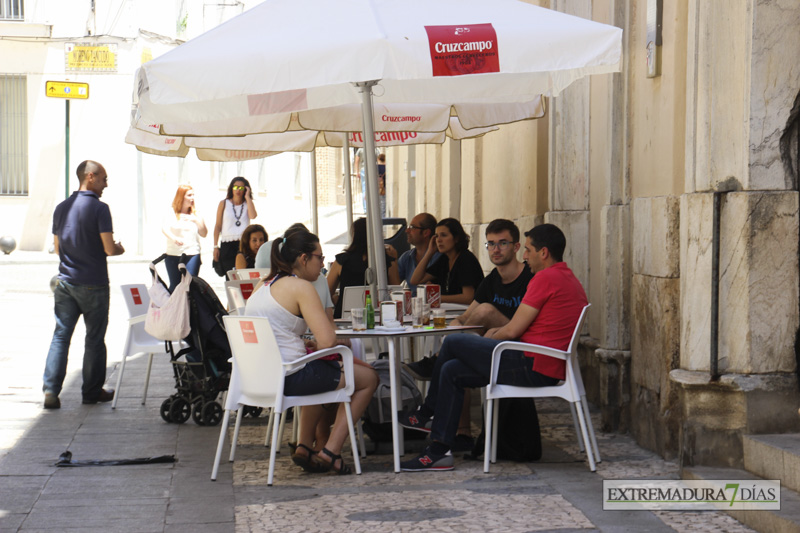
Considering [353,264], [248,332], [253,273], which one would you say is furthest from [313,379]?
[253,273]

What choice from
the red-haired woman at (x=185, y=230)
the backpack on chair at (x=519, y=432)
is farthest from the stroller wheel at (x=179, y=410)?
the red-haired woman at (x=185, y=230)

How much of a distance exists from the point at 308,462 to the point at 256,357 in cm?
65

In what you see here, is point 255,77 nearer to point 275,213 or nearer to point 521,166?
point 521,166

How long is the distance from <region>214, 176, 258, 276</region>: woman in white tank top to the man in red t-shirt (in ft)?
20.4

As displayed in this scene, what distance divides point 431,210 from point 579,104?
30.5 ft

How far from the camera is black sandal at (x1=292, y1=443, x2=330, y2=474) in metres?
5.90

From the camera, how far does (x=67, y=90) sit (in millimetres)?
12680

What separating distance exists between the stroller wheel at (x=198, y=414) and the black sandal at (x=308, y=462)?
5.54 feet

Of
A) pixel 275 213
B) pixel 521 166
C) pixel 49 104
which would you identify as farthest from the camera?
pixel 275 213

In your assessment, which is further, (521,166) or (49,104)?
(49,104)

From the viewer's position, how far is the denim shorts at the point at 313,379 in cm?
571

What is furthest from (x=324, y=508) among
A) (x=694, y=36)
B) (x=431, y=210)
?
(x=431, y=210)

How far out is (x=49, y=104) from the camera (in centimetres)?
2503

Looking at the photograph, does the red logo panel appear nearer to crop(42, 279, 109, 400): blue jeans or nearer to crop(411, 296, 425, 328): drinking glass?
crop(411, 296, 425, 328): drinking glass
